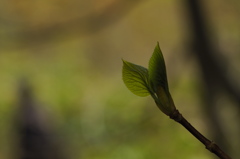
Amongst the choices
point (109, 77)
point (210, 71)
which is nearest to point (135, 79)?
point (210, 71)

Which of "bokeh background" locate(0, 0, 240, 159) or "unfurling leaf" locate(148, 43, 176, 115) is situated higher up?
"bokeh background" locate(0, 0, 240, 159)

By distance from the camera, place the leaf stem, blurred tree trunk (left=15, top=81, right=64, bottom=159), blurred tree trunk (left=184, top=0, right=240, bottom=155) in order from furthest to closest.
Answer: blurred tree trunk (left=15, top=81, right=64, bottom=159) → blurred tree trunk (left=184, top=0, right=240, bottom=155) → the leaf stem

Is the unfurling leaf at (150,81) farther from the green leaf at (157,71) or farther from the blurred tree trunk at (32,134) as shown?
the blurred tree trunk at (32,134)

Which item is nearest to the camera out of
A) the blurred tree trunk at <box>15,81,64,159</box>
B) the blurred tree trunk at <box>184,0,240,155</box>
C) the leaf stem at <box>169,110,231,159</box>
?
the leaf stem at <box>169,110,231,159</box>

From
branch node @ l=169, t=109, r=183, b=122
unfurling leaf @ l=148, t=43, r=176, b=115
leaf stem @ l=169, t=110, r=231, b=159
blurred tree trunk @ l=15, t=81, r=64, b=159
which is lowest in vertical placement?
leaf stem @ l=169, t=110, r=231, b=159

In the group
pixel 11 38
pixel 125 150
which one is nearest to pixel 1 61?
pixel 11 38

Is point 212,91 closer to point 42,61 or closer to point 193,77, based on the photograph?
point 193,77

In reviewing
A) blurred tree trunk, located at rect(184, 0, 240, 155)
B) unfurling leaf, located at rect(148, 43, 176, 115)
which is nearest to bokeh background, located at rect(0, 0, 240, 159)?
blurred tree trunk, located at rect(184, 0, 240, 155)

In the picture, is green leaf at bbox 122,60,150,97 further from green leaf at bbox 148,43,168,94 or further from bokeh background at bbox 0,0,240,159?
bokeh background at bbox 0,0,240,159

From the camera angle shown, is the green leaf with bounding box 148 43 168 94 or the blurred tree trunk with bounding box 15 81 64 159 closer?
the green leaf with bounding box 148 43 168 94
